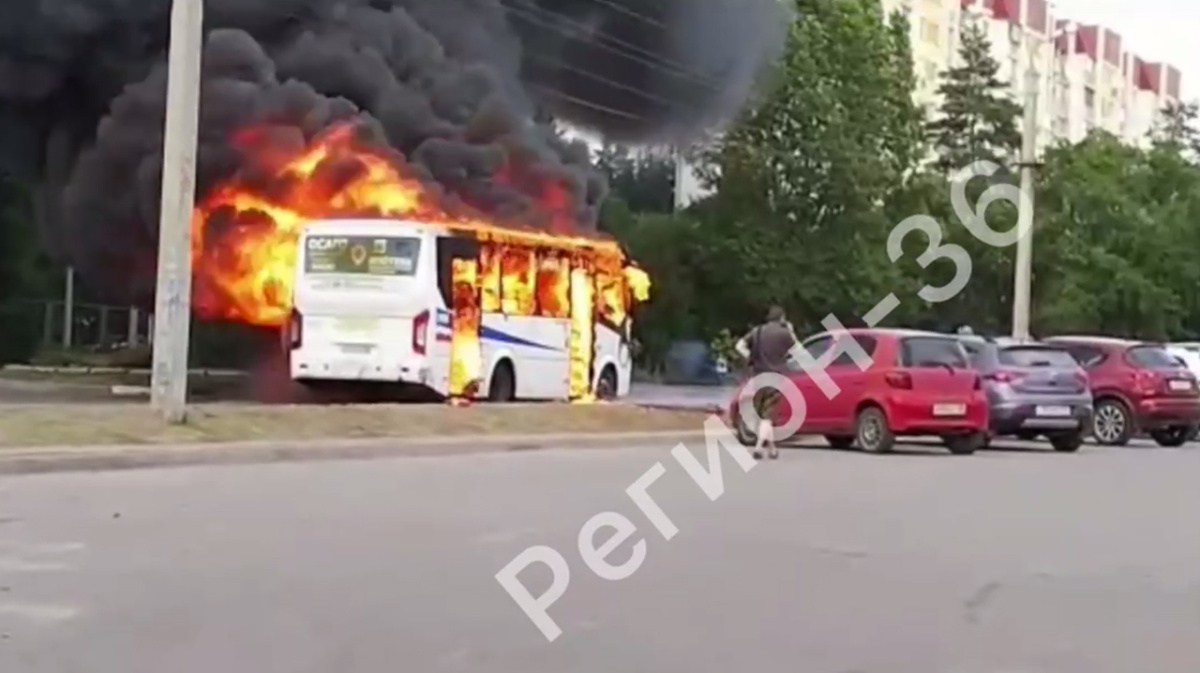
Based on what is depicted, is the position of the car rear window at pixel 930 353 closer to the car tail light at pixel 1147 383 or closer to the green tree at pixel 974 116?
the car tail light at pixel 1147 383

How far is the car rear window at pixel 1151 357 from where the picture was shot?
2727cm

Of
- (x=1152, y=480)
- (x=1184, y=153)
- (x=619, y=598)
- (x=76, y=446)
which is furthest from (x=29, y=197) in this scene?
(x=1184, y=153)

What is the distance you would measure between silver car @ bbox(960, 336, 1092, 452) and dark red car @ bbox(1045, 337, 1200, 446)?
1973 mm

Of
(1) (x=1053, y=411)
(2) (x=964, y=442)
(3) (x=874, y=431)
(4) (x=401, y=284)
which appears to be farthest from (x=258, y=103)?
(1) (x=1053, y=411)

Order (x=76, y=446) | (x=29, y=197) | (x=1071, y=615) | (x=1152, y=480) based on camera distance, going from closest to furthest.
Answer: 1. (x=1071, y=615)
2. (x=76, y=446)
3. (x=1152, y=480)
4. (x=29, y=197)

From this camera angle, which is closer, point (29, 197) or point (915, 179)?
point (29, 197)

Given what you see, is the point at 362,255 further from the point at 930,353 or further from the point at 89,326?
the point at 89,326

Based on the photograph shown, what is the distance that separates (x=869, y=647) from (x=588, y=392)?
68.3 ft

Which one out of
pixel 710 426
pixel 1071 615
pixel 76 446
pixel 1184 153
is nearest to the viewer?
pixel 1071 615

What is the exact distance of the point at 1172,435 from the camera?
2830cm

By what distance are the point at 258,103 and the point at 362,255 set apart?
8.60m

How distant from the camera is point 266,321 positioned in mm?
31469

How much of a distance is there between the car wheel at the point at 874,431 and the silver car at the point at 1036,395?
8.41 feet

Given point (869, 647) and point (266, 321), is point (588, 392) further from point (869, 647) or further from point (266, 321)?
point (869, 647)
